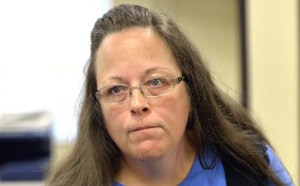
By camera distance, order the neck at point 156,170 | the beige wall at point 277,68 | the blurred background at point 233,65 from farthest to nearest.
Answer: the beige wall at point 277,68
the blurred background at point 233,65
the neck at point 156,170

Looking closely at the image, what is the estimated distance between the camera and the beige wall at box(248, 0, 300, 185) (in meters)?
2.19

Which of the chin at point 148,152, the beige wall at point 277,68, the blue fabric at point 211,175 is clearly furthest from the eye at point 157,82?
the beige wall at point 277,68

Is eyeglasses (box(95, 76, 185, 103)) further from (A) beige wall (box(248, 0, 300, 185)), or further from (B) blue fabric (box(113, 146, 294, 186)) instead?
(A) beige wall (box(248, 0, 300, 185))

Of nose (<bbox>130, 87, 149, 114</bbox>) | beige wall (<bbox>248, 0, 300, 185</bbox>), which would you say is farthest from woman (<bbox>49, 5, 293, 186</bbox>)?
beige wall (<bbox>248, 0, 300, 185</bbox>)

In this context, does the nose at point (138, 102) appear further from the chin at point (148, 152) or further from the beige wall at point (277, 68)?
the beige wall at point (277, 68)

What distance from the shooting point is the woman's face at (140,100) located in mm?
971

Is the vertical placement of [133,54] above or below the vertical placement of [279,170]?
above

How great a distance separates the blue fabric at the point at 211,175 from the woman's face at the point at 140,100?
0.44ft

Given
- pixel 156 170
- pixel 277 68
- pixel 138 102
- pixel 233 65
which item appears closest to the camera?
pixel 138 102

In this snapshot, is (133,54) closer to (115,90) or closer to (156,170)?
(115,90)

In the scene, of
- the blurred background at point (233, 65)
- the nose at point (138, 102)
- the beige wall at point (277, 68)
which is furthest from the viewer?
the beige wall at point (277, 68)

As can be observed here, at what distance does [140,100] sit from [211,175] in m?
0.33

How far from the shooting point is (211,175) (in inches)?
44.3

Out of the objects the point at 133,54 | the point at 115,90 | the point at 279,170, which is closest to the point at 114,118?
the point at 115,90
